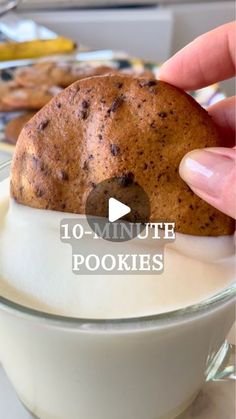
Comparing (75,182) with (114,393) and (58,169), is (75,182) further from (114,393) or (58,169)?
(114,393)

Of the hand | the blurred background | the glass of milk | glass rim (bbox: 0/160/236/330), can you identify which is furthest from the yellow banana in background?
glass rim (bbox: 0/160/236/330)

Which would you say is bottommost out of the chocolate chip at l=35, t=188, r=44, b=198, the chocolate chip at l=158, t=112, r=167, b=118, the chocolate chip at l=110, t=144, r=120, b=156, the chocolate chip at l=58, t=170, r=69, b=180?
the chocolate chip at l=35, t=188, r=44, b=198

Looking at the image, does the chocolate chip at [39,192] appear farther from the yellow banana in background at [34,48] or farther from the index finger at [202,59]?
the yellow banana in background at [34,48]

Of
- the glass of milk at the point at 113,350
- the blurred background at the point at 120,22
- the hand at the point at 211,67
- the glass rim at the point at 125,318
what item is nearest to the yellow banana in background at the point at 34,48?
the blurred background at the point at 120,22

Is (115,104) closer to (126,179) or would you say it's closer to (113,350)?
(126,179)

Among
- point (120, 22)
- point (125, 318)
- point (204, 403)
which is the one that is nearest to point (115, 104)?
point (125, 318)

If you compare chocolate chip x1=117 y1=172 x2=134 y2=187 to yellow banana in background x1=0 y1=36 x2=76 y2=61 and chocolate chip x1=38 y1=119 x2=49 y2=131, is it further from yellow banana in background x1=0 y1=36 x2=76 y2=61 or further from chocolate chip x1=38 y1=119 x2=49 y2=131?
yellow banana in background x1=0 y1=36 x2=76 y2=61
